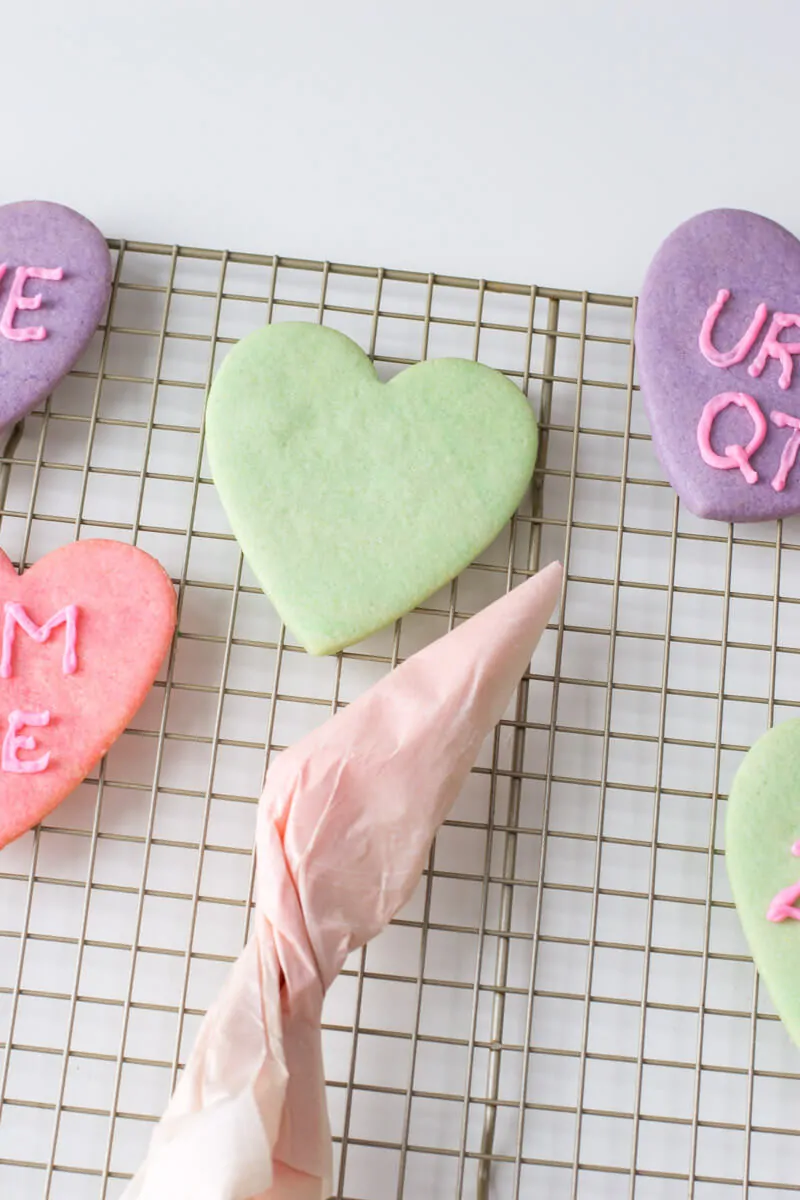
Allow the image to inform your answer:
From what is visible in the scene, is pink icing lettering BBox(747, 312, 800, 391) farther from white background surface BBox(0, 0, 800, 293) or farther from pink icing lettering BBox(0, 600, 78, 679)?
pink icing lettering BBox(0, 600, 78, 679)

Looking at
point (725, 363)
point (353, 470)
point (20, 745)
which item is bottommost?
point (20, 745)

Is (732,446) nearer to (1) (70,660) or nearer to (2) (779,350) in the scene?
(2) (779,350)

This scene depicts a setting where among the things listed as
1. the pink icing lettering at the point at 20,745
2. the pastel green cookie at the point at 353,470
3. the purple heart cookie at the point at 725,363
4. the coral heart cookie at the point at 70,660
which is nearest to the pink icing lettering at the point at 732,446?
the purple heart cookie at the point at 725,363

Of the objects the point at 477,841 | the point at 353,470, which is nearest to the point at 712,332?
the point at 353,470

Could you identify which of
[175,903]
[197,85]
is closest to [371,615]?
[175,903]

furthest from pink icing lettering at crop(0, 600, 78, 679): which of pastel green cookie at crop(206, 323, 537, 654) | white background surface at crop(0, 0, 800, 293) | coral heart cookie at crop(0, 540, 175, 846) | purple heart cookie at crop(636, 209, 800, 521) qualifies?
purple heart cookie at crop(636, 209, 800, 521)

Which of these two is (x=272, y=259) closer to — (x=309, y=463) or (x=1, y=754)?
(x=309, y=463)

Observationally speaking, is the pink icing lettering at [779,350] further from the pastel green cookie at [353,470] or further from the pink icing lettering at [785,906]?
the pink icing lettering at [785,906]
